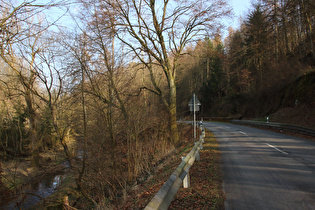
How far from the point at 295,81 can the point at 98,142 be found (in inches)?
960

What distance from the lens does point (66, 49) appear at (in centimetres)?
745

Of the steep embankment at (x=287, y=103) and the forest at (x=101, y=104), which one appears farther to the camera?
the steep embankment at (x=287, y=103)

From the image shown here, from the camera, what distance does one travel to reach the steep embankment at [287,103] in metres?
19.8

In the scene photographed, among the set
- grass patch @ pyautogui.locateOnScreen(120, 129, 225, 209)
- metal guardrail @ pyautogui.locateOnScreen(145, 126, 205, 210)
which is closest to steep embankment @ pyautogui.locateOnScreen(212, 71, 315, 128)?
grass patch @ pyautogui.locateOnScreen(120, 129, 225, 209)

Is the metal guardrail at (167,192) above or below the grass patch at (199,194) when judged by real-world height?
above

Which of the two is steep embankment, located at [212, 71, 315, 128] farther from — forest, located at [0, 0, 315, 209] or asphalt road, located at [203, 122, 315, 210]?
asphalt road, located at [203, 122, 315, 210]

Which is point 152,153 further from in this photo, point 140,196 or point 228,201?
point 228,201

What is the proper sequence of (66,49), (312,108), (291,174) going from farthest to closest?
(312,108), (66,49), (291,174)

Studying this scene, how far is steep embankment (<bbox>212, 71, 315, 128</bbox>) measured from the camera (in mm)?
19844

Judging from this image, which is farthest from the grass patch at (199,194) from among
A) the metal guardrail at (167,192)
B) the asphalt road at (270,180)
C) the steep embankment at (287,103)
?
the steep embankment at (287,103)

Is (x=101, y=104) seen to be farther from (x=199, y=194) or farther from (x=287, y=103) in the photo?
(x=287, y=103)

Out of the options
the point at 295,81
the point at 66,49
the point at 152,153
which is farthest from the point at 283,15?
the point at 66,49

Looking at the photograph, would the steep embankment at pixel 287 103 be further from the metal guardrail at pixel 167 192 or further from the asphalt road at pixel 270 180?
the metal guardrail at pixel 167 192

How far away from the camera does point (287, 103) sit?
24.6m
